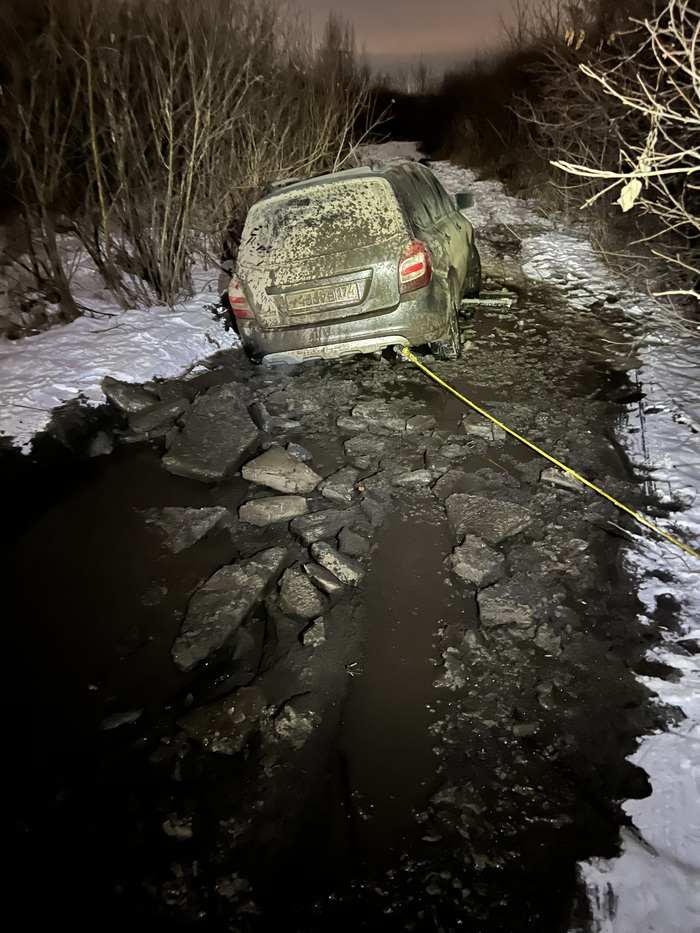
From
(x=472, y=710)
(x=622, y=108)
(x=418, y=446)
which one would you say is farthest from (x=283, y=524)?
(x=622, y=108)

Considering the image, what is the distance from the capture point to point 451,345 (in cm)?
564

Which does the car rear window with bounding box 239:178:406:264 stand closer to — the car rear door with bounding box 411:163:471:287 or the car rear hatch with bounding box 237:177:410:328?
the car rear hatch with bounding box 237:177:410:328

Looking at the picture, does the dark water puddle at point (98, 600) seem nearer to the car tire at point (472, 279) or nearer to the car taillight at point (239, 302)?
the car taillight at point (239, 302)

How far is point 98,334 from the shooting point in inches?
263

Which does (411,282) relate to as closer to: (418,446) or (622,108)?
(418,446)

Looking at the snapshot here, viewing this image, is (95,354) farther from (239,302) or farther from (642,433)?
(642,433)

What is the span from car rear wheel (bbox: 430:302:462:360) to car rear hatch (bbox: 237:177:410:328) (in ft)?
2.78

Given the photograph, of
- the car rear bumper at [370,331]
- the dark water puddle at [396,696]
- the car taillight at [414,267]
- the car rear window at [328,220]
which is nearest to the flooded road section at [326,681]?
the dark water puddle at [396,696]

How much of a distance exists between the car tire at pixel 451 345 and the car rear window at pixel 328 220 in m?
1.07

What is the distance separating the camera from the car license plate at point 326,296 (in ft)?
15.7

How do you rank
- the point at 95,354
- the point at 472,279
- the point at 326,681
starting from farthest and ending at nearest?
the point at 472,279 < the point at 95,354 < the point at 326,681

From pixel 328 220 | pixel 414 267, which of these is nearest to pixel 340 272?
pixel 328 220

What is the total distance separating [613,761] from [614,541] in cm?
145

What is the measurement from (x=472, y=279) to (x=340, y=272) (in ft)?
10.4
